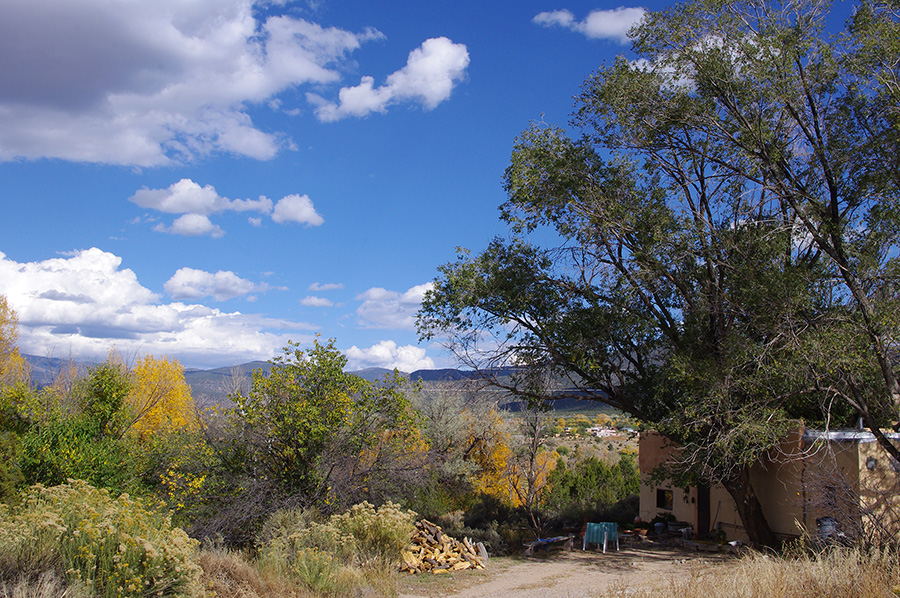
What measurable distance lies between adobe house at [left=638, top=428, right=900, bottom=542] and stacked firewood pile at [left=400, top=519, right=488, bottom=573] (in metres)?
5.78

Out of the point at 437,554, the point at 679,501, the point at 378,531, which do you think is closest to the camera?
the point at 378,531

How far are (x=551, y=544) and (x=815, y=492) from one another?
8240 mm

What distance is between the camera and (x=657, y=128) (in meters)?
13.2

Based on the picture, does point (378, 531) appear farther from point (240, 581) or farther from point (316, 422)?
point (240, 581)

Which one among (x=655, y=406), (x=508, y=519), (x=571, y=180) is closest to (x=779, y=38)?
(x=571, y=180)

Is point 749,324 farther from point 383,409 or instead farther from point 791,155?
point 383,409

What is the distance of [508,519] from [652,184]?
12943 mm

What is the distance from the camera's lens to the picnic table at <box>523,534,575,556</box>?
1716 centimetres

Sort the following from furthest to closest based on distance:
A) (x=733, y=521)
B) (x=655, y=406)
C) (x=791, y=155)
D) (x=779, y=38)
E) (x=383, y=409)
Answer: (x=733, y=521)
(x=655, y=406)
(x=383, y=409)
(x=791, y=155)
(x=779, y=38)

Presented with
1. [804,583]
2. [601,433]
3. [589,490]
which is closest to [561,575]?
[804,583]

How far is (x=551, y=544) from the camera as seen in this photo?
1802 cm

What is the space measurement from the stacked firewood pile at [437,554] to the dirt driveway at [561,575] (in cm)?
41

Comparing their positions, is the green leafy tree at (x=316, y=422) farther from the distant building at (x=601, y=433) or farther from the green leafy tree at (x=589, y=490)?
the distant building at (x=601, y=433)

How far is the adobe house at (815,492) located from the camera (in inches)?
400
